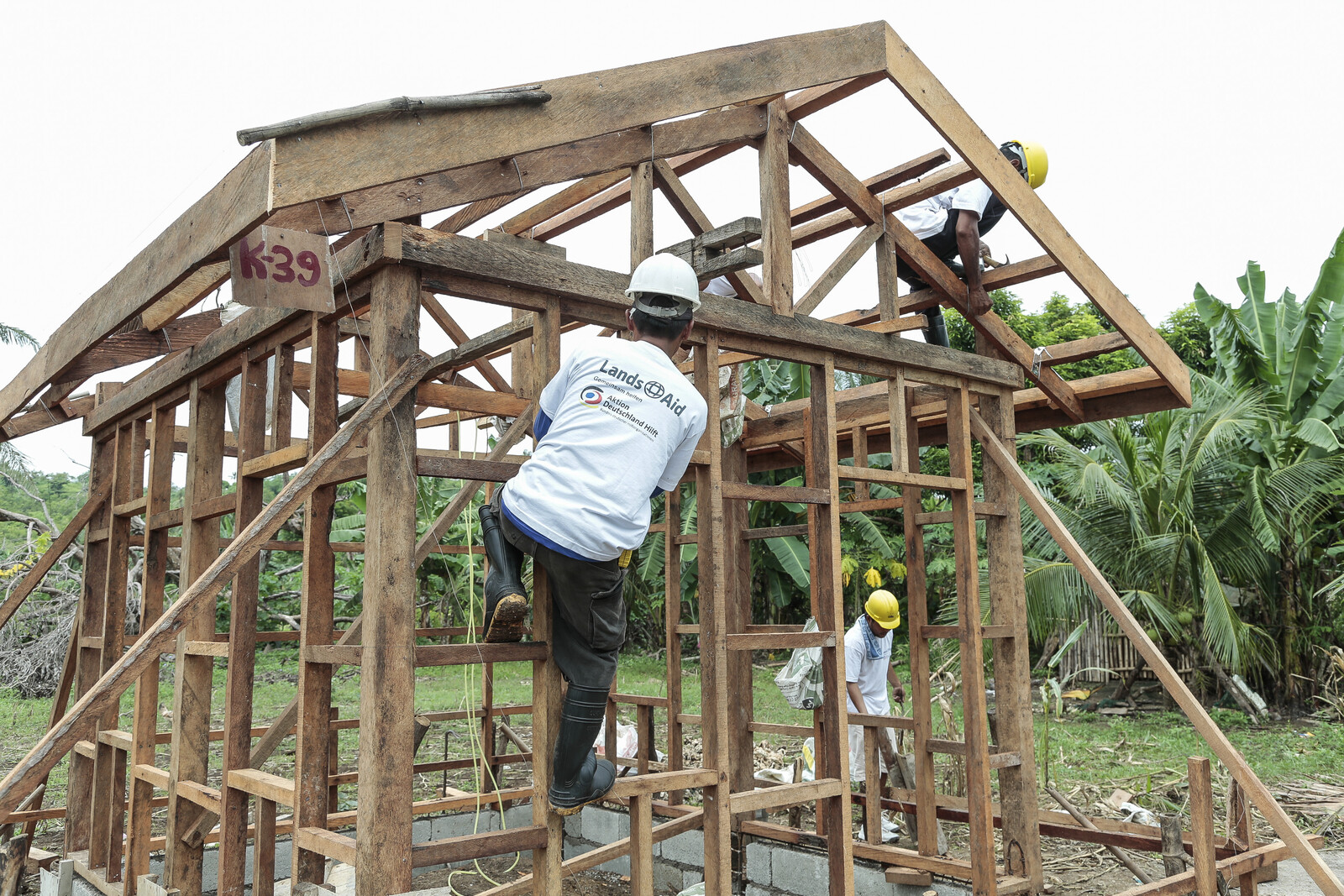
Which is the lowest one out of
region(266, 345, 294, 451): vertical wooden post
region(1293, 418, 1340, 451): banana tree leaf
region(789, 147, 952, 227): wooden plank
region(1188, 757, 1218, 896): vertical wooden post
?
region(1188, 757, 1218, 896): vertical wooden post

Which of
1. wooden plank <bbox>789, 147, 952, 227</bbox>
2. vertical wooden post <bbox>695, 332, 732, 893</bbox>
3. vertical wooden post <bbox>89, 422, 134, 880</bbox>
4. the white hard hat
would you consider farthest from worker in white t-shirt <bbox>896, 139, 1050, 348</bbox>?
vertical wooden post <bbox>89, 422, 134, 880</bbox>

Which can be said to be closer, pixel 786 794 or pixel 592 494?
pixel 592 494

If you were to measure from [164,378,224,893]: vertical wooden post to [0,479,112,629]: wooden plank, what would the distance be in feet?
4.55

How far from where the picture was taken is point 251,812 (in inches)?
→ 352

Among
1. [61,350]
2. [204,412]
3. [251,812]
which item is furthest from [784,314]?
[251,812]

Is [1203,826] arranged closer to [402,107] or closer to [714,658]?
[714,658]

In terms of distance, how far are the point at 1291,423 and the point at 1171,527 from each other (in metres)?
2.08

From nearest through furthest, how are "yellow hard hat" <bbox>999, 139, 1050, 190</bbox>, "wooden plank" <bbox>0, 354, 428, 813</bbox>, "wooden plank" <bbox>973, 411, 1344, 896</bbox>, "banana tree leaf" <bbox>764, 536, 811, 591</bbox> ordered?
"wooden plank" <bbox>0, 354, 428, 813</bbox>
"wooden plank" <bbox>973, 411, 1344, 896</bbox>
"yellow hard hat" <bbox>999, 139, 1050, 190</bbox>
"banana tree leaf" <bbox>764, 536, 811, 591</bbox>

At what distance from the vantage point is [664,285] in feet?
12.3

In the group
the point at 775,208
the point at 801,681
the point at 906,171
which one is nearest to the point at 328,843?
the point at 775,208

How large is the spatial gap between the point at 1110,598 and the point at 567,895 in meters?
4.27

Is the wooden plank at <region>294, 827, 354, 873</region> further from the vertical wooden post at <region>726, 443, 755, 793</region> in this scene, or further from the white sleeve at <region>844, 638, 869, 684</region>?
the white sleeve at <region>844, 638, 869, 684</region>

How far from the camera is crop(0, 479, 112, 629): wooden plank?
237 inches

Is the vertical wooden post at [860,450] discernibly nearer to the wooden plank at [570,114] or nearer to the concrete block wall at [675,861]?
the concrete block wall at [675,861]
